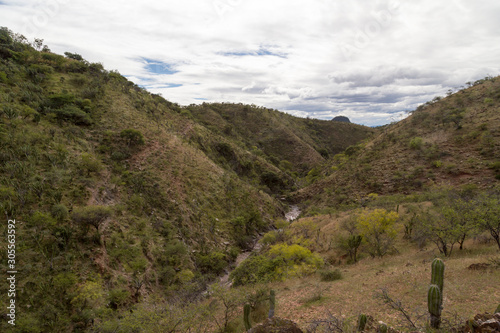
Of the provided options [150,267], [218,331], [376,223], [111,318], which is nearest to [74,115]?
[150,267]

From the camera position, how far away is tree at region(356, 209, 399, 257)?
19266mm

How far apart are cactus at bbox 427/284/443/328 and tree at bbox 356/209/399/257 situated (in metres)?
12.9

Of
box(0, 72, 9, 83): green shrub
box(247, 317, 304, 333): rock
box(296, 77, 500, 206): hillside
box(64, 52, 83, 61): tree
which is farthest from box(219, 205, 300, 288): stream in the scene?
box(64, 52, 83, 61): tree

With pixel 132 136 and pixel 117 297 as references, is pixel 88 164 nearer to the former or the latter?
pixel 132 136

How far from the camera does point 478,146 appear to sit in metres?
31.8

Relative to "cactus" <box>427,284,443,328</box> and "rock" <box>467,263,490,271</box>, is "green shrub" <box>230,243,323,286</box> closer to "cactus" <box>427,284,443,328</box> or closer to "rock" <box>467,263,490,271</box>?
"rock" <box>467,263,490,271</box>

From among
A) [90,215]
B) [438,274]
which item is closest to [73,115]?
[90,215]

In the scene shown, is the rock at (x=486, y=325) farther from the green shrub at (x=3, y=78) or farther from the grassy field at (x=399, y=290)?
the green shrub at (x=3, y=78)

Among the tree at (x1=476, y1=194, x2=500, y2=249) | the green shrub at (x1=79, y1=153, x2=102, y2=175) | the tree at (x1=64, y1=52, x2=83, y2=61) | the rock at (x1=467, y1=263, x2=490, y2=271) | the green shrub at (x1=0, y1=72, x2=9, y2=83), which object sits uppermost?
the tree at (x1=64, y1=52, x2=83, y2=61)

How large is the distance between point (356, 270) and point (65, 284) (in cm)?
1903

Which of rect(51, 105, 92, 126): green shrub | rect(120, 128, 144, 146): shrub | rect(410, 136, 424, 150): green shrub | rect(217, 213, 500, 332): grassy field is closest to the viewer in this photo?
rect(217, 213, 500, 332): grassy field

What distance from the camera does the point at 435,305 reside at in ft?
22.2

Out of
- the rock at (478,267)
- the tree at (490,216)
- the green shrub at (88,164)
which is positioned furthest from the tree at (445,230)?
the green shrub at (88,164)

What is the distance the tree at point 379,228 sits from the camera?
63.2 feet
